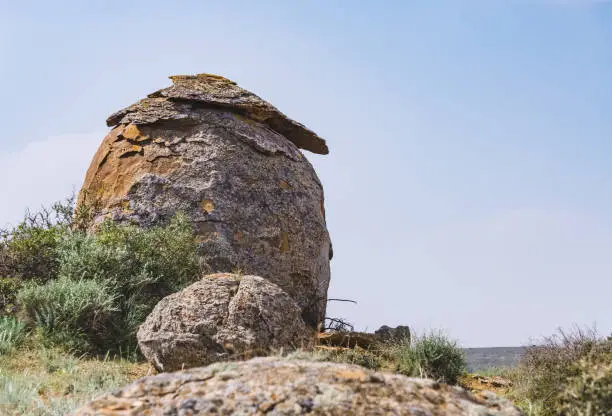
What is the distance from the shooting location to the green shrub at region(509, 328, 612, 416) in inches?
261

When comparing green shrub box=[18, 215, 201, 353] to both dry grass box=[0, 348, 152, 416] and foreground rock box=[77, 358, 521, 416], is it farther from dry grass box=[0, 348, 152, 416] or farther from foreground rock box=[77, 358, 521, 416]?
foreground rock box=[77, 358, 521, 416]

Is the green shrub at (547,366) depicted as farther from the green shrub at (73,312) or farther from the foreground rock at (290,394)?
the green shrub at (73,312)

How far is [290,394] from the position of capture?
3146 mm

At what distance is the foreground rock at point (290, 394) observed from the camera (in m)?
3.10

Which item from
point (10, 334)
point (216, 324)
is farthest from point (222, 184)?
point (216, 324)

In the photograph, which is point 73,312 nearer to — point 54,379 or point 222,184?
point 54,379

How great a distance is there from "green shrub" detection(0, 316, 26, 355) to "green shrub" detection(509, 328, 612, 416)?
6348 millimetres

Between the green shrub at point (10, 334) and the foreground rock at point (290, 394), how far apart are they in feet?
21.4

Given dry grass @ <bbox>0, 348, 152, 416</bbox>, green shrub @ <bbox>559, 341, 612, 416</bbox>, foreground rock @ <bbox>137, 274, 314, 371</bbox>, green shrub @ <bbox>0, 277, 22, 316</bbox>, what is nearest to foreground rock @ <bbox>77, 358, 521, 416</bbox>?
green shrub @ <bbox>559, 341, 612, 416</bbox>

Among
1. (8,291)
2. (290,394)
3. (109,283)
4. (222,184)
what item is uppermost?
(222,184)

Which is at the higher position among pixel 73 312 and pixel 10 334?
pixel 73 312

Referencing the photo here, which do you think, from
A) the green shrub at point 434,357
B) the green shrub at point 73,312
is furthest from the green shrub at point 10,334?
the green shrub at point 434,357

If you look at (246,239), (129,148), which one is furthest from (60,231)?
(246,239)

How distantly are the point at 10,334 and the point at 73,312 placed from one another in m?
0.84
